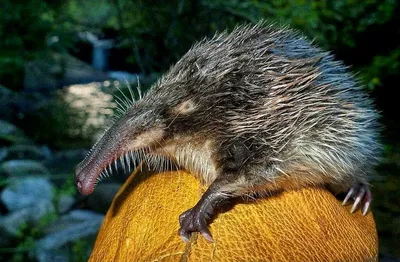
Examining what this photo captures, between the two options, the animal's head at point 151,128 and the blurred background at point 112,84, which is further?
the blurred background at point 112,84

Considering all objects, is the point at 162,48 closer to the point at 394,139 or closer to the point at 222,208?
the point at 394,139

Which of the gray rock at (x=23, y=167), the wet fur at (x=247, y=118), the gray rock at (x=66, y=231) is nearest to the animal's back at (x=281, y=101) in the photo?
the wet fur at (x=247, y=118)

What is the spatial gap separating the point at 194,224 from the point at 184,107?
0.32 metres

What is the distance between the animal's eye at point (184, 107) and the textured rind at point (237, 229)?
0.53 ft

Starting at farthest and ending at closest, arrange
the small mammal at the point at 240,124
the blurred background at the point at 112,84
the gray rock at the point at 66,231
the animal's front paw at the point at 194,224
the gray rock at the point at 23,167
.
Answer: the gray rock at the point at 23,167 → the blurred background at the point at 112,84 → the gray rock at the point at 66,231 → the small mammal at the point at 240,124 → the animal's front paw at the point at 194,224

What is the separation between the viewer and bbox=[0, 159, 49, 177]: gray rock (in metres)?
5.84

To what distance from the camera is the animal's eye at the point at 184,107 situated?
4.94ft

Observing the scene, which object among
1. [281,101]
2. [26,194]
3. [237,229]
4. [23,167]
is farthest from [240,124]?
[23,167]

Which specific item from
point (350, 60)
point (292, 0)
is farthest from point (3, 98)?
point (350, 60)

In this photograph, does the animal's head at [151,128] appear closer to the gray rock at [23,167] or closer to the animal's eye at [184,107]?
the animal's eye at [184,107]

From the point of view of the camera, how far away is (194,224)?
4.41 feet

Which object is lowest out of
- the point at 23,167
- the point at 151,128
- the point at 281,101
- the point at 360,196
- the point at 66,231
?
the point at 23,167

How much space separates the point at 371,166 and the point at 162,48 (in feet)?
15.8

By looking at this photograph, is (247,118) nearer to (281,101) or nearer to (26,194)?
(281,101)
